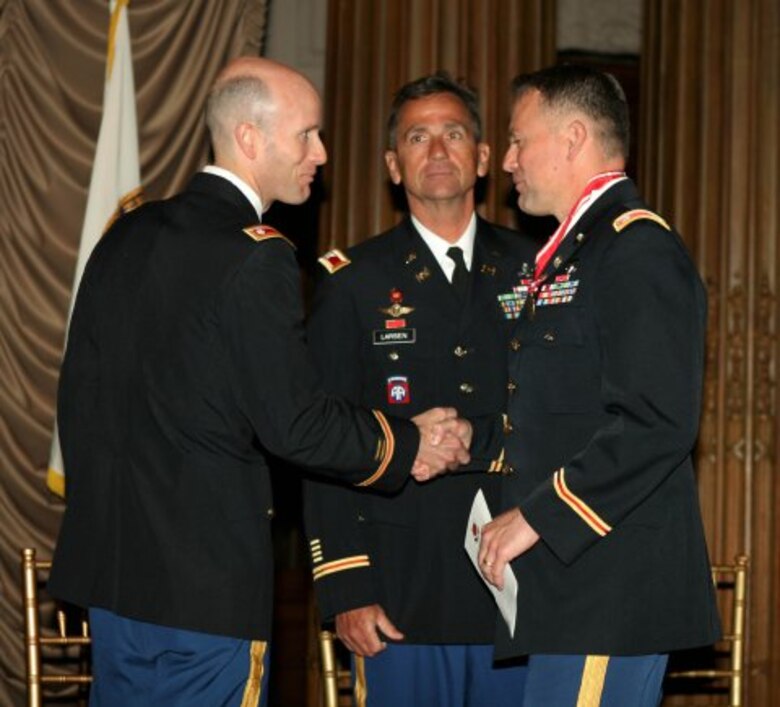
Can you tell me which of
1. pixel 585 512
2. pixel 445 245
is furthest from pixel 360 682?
pixel 445 245

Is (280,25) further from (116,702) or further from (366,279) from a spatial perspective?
(116,702)

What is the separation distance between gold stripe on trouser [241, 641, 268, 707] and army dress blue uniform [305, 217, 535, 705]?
49 cm

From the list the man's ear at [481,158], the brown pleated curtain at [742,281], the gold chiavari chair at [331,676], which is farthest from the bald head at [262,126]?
the brown pleated curtain at [742,281]

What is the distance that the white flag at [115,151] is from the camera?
13.9 feet

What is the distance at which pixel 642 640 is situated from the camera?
2.58m

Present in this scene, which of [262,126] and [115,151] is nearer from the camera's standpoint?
[262,126]

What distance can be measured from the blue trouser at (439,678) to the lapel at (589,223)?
990 mm

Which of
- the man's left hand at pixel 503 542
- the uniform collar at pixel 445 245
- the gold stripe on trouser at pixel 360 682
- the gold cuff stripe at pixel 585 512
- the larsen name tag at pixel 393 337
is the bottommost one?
the gold stripe on trouser at pixel 360 682

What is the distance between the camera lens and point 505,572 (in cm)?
265

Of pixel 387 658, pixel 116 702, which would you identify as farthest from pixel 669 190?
pixel 116 702

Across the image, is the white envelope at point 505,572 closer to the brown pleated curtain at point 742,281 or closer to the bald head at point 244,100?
the bald head at point 244,100

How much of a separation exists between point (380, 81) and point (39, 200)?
1149 mm

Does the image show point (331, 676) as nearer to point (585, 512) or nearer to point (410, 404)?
point (410, 404)

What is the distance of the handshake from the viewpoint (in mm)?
3105
